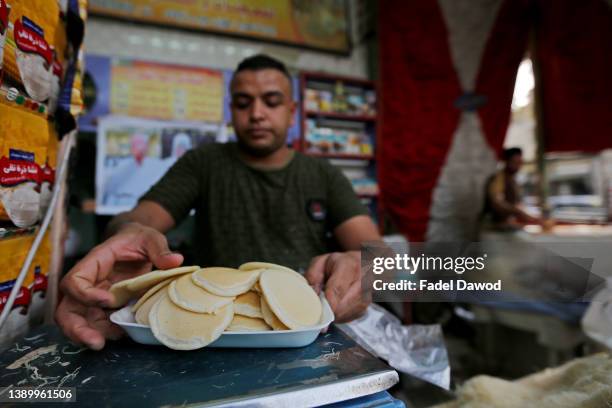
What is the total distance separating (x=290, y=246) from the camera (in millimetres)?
1360

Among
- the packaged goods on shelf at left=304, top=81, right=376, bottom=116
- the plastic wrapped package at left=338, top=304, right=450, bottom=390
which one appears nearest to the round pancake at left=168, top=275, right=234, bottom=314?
the plastic wrapped package at left=338, top=304, right=450, bottom=390

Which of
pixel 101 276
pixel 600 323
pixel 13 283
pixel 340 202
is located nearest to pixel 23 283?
pixel 13 283

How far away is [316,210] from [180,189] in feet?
1.87

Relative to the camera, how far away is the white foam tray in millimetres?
545

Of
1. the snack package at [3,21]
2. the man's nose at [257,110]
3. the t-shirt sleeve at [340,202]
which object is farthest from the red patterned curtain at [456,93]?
the snack package at [3,21]

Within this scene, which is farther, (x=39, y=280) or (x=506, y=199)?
(x=506, y=199)

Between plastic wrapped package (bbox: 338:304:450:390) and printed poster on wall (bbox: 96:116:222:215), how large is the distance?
1.68 meters

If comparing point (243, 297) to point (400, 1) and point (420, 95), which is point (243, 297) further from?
point (400, 1)

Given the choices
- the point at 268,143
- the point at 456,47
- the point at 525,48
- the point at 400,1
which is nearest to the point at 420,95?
the point at 456,47

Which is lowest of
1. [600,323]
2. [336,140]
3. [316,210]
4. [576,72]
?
[600,323]

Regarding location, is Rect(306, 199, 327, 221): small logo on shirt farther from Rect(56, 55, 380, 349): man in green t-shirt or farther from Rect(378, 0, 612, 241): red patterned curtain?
Rect(378, 0, 612, 241): red patterned curtain

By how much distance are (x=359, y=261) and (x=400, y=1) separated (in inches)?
122

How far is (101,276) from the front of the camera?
70 cm

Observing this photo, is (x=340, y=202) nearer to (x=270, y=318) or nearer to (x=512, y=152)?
(x=270, y=318)
